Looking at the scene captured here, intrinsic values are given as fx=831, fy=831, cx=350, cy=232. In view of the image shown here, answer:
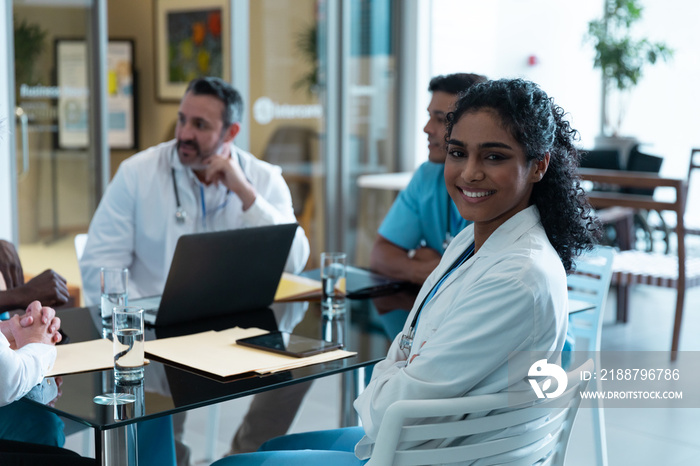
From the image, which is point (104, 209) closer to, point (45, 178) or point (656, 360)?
point (45, 178)

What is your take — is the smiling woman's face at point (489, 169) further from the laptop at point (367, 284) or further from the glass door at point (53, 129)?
the glass door at point (53, 129)

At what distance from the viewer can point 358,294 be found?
2434mm

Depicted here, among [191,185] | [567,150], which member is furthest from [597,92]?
[567,150]

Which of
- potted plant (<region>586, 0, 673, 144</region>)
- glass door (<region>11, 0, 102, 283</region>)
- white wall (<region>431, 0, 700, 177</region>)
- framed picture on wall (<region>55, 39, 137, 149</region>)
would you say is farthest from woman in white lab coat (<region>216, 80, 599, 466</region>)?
potted plant (<region>586, 0, 673, 144</region>)

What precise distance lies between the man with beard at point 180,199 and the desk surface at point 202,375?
61 centimetres

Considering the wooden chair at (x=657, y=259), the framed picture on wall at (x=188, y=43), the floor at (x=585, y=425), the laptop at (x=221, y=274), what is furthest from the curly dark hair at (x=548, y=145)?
the framed picture on wall at (x=188, y=43)

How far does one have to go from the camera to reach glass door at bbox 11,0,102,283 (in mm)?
4160

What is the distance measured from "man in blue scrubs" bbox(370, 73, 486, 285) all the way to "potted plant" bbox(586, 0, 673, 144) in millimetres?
5061

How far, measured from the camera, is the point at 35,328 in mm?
1702

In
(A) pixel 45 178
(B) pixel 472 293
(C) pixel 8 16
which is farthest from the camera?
(A) pixel 45 178

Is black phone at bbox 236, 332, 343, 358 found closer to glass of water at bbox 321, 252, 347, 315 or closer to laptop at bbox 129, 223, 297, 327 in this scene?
laptop at bbox 129, 223, 297, 327

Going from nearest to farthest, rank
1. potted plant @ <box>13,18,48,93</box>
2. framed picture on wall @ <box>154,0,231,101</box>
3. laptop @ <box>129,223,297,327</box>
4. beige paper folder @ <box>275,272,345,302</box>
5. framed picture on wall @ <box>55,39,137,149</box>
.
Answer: laptop @ <box>129,223,297,327</box>
beige paper folder @ <box>275,272,345,302</box>
potted plant @ <box>13,18,48,93</box>
framed picture on wall @ <box>55,39,137,149</box>
framed picture on wall @ <box>154,0,231,101</box>

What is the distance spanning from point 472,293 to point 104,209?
69.6 inches

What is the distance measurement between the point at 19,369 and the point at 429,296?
31.2 inches
